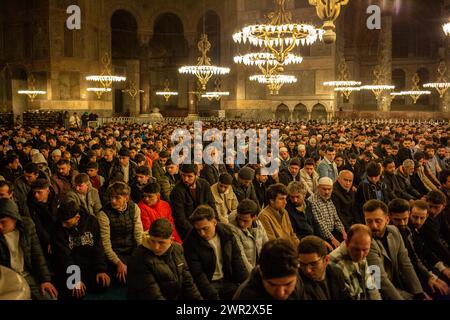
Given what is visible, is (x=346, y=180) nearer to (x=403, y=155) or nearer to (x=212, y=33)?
(x=403, y=155)

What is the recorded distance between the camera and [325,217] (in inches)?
204

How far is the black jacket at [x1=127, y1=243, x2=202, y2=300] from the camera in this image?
3.22m

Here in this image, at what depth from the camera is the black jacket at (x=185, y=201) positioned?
17.0 feet

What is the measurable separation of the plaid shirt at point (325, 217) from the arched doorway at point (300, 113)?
23360mm

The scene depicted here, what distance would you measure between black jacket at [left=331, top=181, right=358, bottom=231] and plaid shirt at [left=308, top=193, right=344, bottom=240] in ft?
0.65

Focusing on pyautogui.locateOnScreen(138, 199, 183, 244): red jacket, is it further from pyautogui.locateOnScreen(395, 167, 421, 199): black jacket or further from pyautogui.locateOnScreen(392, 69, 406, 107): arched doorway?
pyautogui.locateOnScreen(392, 69, 406, 107): arched doorway

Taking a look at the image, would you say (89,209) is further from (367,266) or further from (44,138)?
(44,138)

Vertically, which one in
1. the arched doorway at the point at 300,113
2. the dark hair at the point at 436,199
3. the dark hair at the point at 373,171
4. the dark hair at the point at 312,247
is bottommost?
the dark hair at the point at 312,247

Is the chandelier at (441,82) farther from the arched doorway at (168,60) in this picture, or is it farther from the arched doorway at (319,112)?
the arched doorway at (168,60)

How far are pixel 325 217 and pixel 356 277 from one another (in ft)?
6.35

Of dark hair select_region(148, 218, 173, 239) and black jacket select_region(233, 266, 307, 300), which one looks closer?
black jacket select_region(233, 266, 307, 300)

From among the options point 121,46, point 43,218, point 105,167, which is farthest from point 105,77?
point 43,218

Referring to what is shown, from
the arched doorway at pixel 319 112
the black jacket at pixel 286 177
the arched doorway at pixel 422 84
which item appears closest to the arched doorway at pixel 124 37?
the arched doorway at pixel 319 112

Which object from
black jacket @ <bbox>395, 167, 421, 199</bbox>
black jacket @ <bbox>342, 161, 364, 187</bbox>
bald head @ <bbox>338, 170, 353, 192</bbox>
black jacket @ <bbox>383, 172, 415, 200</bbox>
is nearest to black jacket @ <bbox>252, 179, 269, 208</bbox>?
bald head @ <bbox>338, 170, 353, 192</bbox>
